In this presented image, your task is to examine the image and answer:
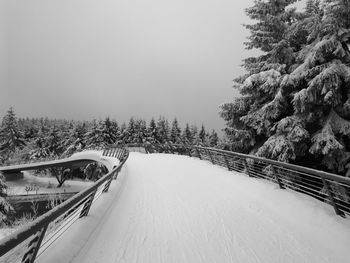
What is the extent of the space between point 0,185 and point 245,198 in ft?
52.1

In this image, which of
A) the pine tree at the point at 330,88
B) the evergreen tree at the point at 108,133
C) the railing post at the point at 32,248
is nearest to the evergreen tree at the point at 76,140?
the evergreen tree at the point at 108,133

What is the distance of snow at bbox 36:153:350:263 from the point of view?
439 centimetres

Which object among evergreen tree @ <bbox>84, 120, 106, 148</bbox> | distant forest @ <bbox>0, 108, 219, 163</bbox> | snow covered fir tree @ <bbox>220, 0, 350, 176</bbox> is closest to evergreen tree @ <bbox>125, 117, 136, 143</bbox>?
distant forest @ <bbox>0, 108, 219, 163</bbox>

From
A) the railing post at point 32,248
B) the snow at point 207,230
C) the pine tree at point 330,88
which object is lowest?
the snow at point 207,230

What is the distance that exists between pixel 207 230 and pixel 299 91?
24.3 ft

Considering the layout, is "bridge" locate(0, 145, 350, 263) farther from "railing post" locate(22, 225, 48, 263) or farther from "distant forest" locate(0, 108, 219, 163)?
"distant forest" locate(0, 108, 219, 163)

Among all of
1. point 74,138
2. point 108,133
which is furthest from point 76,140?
point 108,133

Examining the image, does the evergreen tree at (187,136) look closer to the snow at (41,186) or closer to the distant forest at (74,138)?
the distant forest at (74,138)

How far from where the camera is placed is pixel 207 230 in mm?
5480

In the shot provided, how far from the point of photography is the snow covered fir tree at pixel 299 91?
8.85 m

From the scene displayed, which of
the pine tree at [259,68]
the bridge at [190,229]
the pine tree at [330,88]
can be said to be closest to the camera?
the bridge at [190,229]

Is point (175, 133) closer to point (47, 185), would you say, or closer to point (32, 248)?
point (47, 185)

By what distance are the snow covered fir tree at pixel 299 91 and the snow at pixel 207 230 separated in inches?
106

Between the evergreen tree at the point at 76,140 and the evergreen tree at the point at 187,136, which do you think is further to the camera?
the evergreen tree at the point at 187,136
